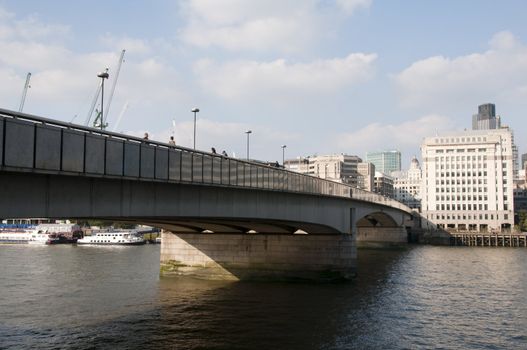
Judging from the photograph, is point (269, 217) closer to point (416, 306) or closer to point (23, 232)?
point (416, 306)

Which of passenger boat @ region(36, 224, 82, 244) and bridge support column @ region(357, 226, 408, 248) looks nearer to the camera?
bridge support column @ region(357, 226, 408, 248)

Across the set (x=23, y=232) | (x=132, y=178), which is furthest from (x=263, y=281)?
(x=23, y=232)

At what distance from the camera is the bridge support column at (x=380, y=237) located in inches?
4065

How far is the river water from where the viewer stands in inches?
1023

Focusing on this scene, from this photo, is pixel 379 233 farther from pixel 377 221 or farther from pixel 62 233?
pixel 62 233

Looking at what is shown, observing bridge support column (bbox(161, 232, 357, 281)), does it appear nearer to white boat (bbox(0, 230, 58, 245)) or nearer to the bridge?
the bridge

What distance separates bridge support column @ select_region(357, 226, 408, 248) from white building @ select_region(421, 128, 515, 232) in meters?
44.1

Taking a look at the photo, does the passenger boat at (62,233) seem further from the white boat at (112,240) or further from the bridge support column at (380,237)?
the bridge support column at (380,237)

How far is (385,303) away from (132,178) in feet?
74.2

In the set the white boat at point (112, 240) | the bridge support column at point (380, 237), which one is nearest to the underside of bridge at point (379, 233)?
the bridge support column at point (380, 237)

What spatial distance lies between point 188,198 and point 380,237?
3298 inches

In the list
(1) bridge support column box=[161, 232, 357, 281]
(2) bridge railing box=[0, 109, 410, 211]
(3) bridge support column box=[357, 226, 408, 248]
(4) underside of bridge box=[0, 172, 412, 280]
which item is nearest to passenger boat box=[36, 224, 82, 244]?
(3) bridge support column box=[357, 226, 408, 248]

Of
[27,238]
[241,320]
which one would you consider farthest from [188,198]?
[27,238]

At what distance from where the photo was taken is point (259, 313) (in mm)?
32156
